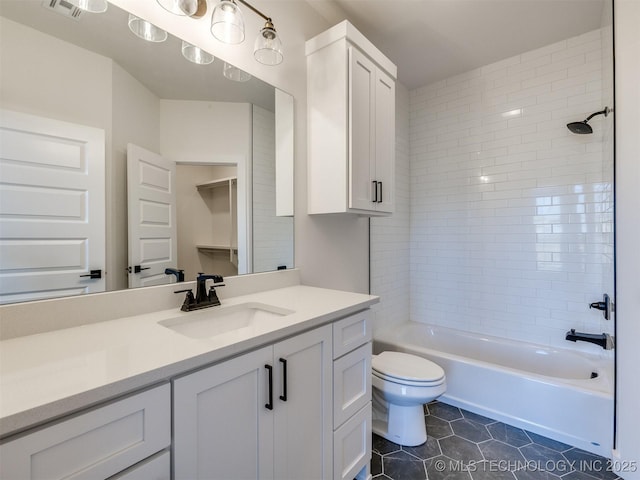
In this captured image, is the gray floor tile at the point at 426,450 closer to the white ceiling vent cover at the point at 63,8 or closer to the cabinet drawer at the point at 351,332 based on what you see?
the cabinet drawer at the point at 351,332

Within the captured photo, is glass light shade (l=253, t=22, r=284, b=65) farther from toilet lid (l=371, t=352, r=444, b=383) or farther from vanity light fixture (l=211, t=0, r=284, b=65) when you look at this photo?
toilet lid (l=371, t=352, r=444, b=383)

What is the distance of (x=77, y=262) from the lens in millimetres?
1009

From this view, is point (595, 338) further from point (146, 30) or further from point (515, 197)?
point (146, 30)

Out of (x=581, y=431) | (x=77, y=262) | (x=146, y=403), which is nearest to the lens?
(x=146, y=403)

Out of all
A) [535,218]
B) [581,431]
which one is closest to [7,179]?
[581,431]

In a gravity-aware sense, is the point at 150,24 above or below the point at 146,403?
above

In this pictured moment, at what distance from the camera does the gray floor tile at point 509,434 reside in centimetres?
183

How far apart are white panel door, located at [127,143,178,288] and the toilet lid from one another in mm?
1327

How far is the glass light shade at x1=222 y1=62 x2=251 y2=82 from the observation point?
1459 mm

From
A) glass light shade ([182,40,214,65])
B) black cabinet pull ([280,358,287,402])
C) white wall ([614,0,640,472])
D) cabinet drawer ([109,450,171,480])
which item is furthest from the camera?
white wall ([614,0,640,472])

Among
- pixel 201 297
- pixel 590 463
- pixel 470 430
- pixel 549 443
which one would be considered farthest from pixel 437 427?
pixel 201 297

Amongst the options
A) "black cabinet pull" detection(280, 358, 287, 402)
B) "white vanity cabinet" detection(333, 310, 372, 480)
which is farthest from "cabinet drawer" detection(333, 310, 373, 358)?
"black cabinet pull" detection(280, 358, 287, 402)

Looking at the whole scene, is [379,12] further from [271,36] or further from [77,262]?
[77,262]

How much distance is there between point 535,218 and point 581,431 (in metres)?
1.46
